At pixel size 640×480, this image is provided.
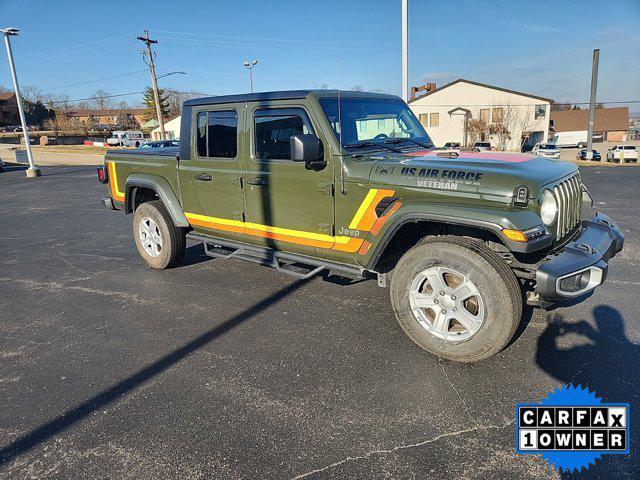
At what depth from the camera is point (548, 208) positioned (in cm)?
319

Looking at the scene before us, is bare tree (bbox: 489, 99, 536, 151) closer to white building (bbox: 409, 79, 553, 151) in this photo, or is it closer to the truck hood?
white building (bbox: 409, 79, 553, 151)

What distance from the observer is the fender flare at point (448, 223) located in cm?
293

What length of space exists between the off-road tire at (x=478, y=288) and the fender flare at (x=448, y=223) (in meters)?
0.18

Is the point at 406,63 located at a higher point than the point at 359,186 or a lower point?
higher

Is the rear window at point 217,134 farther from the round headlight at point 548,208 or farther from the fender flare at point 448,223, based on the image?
the round headlight at point 548,208

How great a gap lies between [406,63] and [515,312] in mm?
7352

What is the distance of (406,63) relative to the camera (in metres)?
9.12

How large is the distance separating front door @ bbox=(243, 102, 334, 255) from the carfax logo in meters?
2.10

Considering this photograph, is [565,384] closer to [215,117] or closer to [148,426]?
[148,426]

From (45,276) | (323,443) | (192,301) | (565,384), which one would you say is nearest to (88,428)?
(323,443)

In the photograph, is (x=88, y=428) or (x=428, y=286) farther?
(x=428, y=286)

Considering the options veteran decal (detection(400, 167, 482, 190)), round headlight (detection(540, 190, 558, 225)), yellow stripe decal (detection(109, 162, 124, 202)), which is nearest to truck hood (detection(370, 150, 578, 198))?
veteran decal (detection(400, 167, 482, 190))

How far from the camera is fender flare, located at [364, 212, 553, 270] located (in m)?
2.93

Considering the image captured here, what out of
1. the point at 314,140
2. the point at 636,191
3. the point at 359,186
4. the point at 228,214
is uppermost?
the point at 314,140
